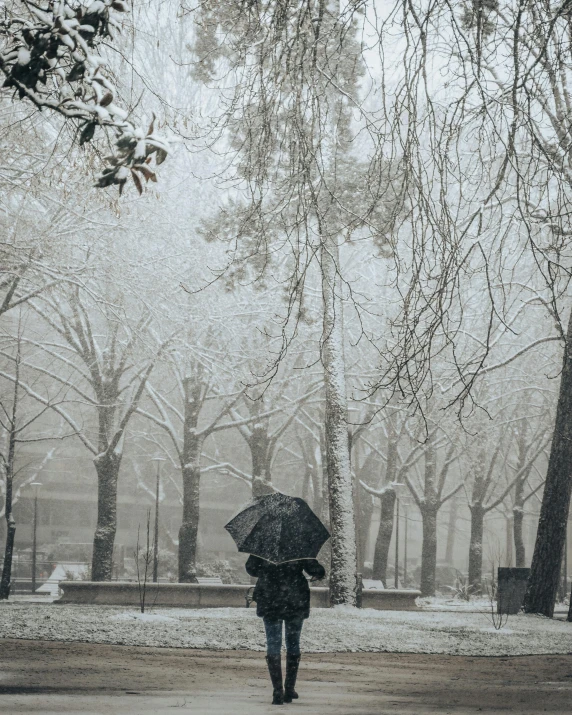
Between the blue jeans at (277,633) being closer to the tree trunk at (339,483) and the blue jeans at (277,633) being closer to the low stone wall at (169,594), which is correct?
the tree trunk at (339,483)

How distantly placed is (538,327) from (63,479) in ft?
101

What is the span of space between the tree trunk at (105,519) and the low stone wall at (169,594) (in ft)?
9.66

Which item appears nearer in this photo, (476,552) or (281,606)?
(281,606)

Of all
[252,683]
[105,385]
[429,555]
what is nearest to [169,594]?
[105,385]

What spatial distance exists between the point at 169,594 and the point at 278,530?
12.9 m

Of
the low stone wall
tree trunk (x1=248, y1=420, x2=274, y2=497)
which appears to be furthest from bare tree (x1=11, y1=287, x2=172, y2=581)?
tree trunk (x1=248, y1=420, x2=274, y2=497)

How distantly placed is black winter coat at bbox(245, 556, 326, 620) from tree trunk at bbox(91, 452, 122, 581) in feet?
52.2

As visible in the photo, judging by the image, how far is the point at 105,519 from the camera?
74.8 feet

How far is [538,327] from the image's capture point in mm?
29891

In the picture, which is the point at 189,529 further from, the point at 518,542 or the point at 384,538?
the point at 518,542

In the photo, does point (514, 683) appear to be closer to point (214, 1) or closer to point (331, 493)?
point (214, 1)

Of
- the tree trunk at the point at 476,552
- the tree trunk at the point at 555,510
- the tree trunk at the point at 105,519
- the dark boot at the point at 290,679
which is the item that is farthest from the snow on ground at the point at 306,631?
the tree trunk at the point at 476,552

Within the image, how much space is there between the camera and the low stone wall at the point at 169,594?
18.5 m

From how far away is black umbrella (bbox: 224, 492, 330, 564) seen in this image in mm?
7258
